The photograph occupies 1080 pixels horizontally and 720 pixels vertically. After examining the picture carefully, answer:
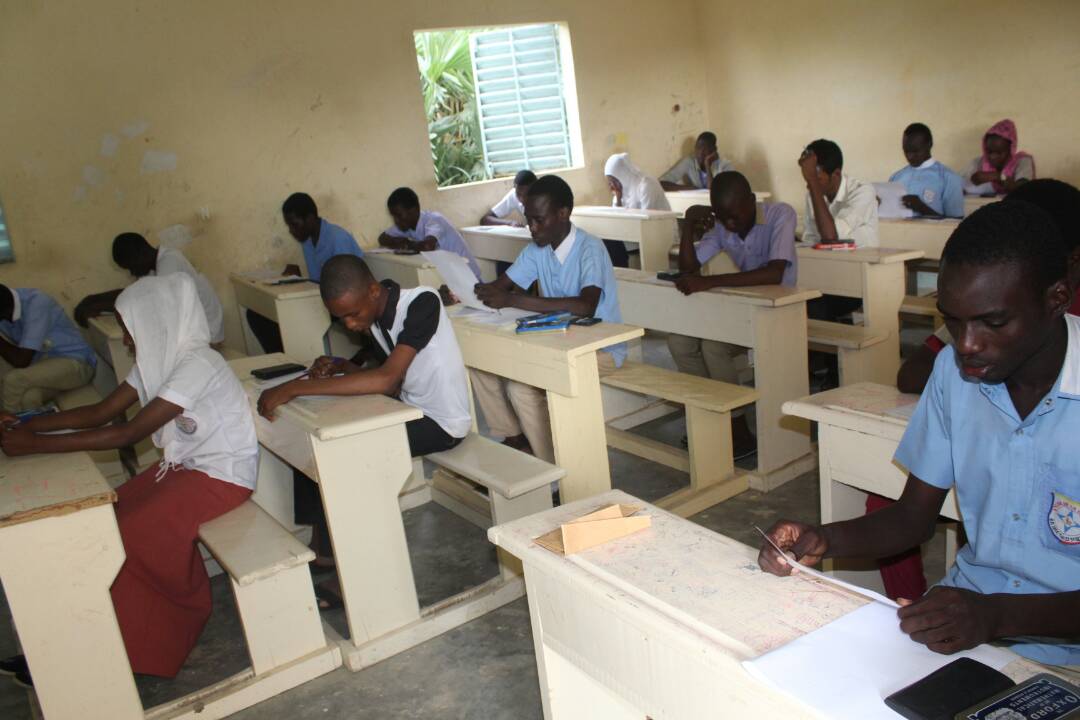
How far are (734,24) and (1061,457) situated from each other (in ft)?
26.4

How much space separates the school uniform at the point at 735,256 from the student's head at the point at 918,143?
2542 mm

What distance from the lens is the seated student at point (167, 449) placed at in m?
2.67

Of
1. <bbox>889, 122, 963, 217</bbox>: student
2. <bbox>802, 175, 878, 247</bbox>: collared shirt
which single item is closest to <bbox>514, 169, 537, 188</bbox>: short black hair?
<bbox>802, 175, 878, 247</bbox>: collared shirt

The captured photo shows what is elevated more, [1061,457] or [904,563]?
[1061,457]

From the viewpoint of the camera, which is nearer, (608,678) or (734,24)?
(608,678)

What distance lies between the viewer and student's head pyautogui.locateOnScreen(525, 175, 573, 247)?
377 centimetres

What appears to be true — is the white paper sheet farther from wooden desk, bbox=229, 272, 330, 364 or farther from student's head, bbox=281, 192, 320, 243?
student's head, bbox=281, 192, 320, 243

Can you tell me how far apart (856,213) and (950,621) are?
157 inches

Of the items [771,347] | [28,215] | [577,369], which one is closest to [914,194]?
[771,347]

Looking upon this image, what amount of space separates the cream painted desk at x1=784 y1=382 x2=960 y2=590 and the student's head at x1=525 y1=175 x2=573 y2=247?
6.00 ft

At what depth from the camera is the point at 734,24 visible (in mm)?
8578

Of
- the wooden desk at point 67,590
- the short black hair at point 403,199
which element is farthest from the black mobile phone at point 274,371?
the short black hair at point 403,199

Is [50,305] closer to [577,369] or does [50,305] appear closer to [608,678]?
[577,369]

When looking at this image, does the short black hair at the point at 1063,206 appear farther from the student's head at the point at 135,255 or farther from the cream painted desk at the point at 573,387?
the student's head at the point at 135,255
